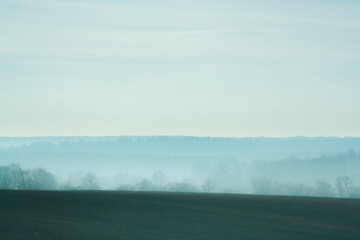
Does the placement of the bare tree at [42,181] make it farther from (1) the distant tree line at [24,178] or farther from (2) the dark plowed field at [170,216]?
(2) the dark plowed field at [170,216]

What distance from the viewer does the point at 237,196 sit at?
47.8 metres

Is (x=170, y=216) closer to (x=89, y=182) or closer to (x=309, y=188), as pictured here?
(x=309, y=188)

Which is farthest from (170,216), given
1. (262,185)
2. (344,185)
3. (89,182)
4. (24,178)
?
(89,182)

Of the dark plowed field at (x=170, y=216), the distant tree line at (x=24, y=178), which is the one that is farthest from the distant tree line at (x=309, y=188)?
the distant tree line at (x=24, y=178)

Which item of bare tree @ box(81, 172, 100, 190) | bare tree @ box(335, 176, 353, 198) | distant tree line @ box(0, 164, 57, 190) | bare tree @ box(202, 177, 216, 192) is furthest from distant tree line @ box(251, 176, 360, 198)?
distant tree line @ box(0, 164, 57, 190)

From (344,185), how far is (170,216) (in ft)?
90.2

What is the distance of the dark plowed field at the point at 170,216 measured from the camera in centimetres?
3231

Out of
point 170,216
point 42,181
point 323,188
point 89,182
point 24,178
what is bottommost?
point 170,216

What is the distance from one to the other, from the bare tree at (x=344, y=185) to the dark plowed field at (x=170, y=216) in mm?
11697

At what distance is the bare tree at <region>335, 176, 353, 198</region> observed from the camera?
58.0 metres

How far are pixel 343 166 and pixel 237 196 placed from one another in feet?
92.7

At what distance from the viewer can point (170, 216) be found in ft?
125

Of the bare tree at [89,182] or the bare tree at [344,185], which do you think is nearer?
the bare tree at [344,185]

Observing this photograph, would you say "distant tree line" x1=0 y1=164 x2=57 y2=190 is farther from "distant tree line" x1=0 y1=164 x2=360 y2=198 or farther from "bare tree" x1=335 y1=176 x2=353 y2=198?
"bare tree" x1=335 y1=176 x2=353 y2=198
